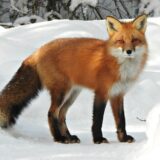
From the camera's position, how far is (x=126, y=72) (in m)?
5.18

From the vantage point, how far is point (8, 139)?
5008mm

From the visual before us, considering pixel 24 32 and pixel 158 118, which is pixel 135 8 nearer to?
pixel 24 32

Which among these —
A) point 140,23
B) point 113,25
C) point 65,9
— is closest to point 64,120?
point 113,25

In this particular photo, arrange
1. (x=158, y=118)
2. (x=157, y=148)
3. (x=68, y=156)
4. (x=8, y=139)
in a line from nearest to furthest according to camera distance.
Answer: (x=157, y=148)
(x=158, y=118)
(x=68, y=156)
(x=8, y=139)

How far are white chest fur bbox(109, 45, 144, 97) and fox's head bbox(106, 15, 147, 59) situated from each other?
0.12ft

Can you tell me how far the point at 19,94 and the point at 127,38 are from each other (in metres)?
1.29

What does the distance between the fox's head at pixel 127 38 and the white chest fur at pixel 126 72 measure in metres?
0.04

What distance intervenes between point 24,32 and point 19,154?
470cm

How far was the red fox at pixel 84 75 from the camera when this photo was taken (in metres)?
5.16

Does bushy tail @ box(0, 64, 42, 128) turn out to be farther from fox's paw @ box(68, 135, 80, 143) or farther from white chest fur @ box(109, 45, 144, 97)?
white chest fur @ box(109, 45, 144, 97)

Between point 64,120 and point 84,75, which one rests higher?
point 84,75

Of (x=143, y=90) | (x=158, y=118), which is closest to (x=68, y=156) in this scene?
(x=158, y=118)

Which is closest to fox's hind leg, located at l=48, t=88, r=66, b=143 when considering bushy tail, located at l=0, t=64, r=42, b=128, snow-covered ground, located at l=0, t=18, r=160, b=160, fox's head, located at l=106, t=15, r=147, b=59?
snow-covered ground, located at l=0, t=18, r=160, b=160

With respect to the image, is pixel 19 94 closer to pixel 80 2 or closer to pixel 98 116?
pixel 98 116
